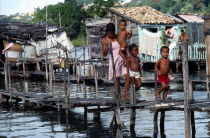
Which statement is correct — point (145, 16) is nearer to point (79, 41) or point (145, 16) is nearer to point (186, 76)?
point (186, 76)

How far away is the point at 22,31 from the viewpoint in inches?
1331

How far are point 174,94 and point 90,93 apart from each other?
11.6 feet

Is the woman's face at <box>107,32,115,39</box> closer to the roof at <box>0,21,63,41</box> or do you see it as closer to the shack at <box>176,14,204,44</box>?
the roof at <box>0,21,63,41</box>

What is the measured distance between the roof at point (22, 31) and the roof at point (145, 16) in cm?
485

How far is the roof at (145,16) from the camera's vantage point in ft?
108

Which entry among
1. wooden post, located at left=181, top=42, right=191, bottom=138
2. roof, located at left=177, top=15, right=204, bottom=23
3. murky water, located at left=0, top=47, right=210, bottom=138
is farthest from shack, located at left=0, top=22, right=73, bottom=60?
wooden post, located at left=181, top=42, right=191, bottom=138

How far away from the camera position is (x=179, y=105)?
984 centimetres

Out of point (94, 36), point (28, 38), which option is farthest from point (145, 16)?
point (28, 38)

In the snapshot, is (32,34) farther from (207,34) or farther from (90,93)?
(207,34)

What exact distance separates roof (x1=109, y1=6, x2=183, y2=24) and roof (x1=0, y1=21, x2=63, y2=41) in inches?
191

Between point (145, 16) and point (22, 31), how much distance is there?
307 inches

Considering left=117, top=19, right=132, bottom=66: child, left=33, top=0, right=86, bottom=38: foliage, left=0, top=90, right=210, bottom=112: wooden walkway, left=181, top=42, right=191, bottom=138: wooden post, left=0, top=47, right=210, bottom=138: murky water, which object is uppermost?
left=33, top=0, right=86, bottom=38: foliage

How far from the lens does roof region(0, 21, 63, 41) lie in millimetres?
32938

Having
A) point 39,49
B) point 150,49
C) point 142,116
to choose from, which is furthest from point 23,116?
point 39,49
